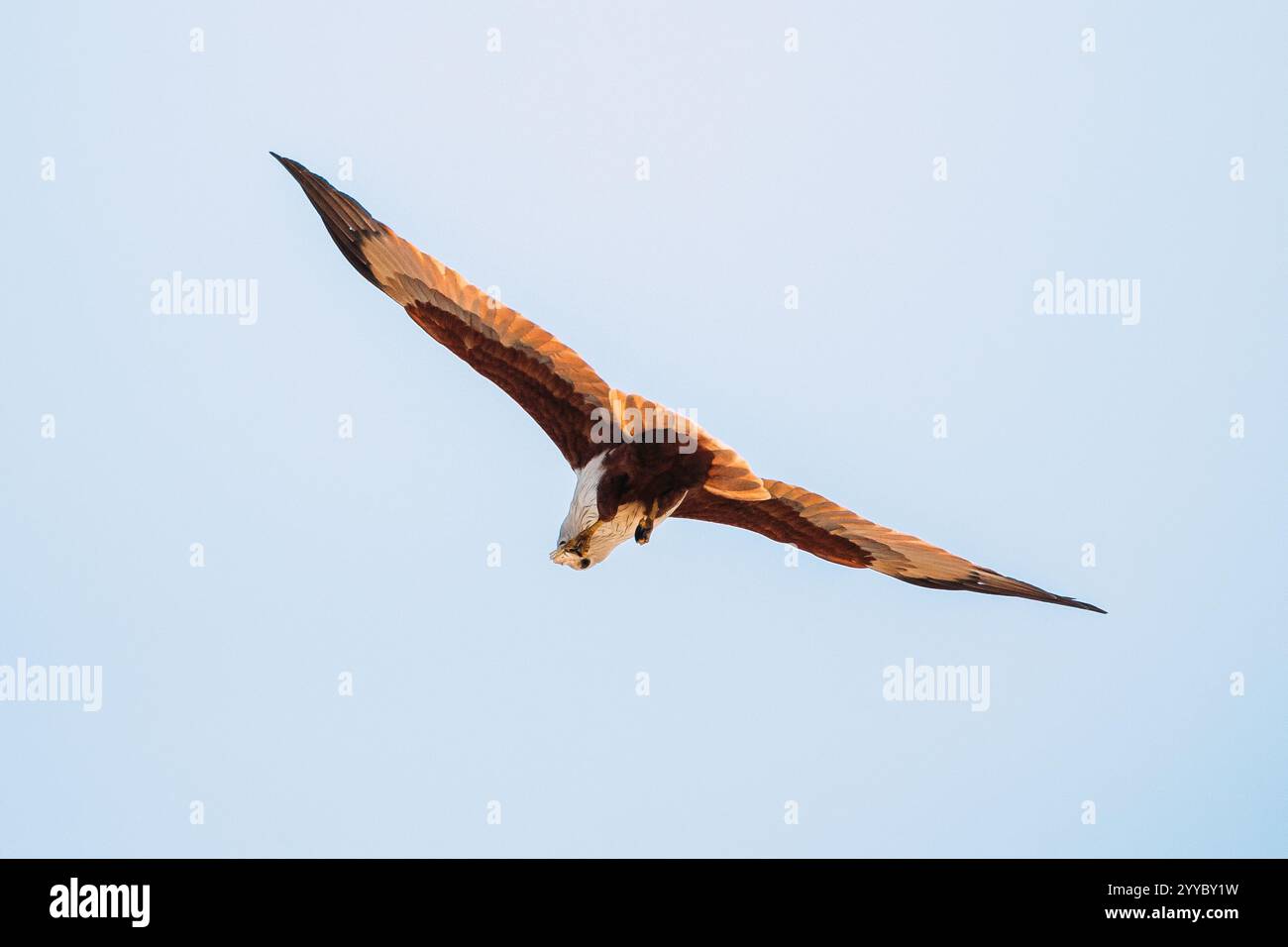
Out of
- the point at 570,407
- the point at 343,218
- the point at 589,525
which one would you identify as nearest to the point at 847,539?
the point at 589,525

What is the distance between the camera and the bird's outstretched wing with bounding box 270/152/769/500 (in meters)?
12.1

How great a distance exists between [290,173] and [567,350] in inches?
90.5

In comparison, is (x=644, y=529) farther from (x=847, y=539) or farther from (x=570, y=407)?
(x=847, y=539)

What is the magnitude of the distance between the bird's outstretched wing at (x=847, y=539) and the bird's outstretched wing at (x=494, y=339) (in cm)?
77

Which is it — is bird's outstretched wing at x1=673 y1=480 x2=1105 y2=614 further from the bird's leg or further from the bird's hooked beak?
the bird's hooked beak

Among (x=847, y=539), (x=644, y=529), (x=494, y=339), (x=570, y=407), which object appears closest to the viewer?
(x=494, y=339)

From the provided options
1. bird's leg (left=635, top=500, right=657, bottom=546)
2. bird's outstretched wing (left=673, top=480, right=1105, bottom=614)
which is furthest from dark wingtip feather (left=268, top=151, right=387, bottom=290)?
bird's outstretched wing (left=673, top=480, right=1105, bottom=614)

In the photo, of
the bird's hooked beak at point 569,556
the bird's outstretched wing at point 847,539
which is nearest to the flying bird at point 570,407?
the bird's hooked beak at point 569,556

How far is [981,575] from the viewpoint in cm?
1420

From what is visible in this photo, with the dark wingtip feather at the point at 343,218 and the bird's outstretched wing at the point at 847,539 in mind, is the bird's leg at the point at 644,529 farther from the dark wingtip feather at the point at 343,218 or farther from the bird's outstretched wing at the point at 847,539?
the dark wingtip feather at the point at 343,218

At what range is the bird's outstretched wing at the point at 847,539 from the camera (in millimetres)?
13297

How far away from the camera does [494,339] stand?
1227 centimetres

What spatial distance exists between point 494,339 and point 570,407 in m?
0.72

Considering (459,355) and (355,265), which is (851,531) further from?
(355,265)
